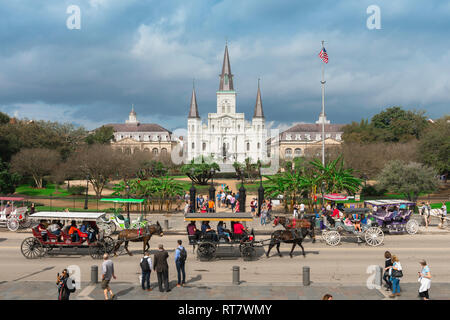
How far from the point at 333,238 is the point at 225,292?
354 inches

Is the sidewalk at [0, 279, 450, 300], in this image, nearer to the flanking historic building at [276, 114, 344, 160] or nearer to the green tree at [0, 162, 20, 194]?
the green tree at [0, 162, 20, 194]

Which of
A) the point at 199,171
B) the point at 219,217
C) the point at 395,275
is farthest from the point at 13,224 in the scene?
the point at 199,171

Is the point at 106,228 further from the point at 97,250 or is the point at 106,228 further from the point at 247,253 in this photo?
the point at 247,253

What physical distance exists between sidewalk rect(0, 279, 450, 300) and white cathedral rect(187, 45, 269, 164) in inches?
4402

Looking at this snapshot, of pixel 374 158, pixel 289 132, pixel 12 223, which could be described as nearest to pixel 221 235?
pixel 12 223

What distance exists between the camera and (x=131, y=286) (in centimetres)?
1178

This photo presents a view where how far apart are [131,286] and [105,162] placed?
111 feet

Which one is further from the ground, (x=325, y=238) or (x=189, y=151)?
(x=189, y=151)

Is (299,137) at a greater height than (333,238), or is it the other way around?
(299,137)

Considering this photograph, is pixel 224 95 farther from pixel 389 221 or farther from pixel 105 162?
pixel 389 221

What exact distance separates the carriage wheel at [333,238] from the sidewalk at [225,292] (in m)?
6.31

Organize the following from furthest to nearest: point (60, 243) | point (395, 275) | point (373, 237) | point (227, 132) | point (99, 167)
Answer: point (227, 132)
point (99, 167)
point (373, 237)
point (60, 243)
point (395, 275)

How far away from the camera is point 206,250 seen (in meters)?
15.1

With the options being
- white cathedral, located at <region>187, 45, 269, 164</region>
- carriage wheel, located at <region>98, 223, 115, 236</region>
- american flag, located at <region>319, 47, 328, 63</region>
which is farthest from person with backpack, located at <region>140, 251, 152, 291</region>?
white cathedral, located at <region>187, 45, 269, 164</region>
